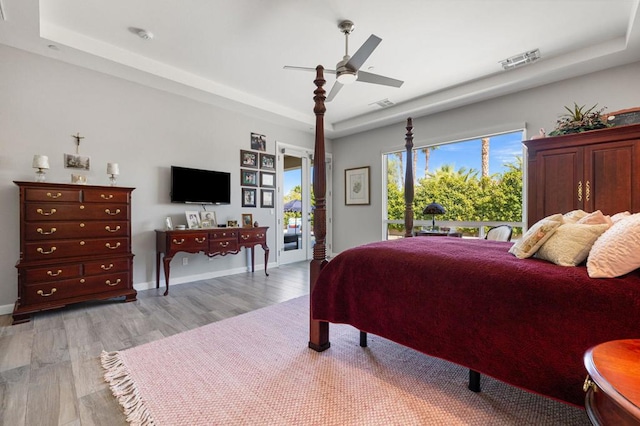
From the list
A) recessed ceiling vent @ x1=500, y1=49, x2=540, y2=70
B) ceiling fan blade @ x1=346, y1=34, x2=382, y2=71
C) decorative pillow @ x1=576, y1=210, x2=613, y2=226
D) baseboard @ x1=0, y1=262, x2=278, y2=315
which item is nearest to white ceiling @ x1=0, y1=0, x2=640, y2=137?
recessed ceiling vent @ x1=500, y1=49, x2=540, y2=70

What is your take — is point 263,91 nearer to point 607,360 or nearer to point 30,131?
point 30,131

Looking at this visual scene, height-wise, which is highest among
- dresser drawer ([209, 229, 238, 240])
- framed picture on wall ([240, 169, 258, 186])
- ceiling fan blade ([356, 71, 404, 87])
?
ceiling fan blade ([356, 71, 404, 87])

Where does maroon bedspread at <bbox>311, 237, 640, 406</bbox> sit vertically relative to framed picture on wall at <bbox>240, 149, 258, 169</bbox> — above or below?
below

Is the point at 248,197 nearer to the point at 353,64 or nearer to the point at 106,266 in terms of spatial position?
the point at 106,266

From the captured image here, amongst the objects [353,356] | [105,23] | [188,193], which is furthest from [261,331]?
[105,23]

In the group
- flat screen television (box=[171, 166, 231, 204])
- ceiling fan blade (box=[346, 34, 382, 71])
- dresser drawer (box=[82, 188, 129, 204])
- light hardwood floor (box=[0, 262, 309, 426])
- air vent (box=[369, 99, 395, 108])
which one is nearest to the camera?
light hardwood floor (box=[0, 262, 309, 426])

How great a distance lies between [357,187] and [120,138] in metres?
4.28

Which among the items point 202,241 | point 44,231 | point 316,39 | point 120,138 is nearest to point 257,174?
point 202,241

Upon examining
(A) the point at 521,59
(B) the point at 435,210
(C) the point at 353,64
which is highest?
(A) the point at 521,59

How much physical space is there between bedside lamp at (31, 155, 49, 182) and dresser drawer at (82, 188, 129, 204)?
406 millimetres

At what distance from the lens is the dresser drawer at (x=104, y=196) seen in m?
3.16

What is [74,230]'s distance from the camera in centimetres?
310

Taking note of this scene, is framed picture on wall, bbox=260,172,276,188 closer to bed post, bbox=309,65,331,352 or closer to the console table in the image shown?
the console table

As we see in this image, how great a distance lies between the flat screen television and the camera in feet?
13.8
